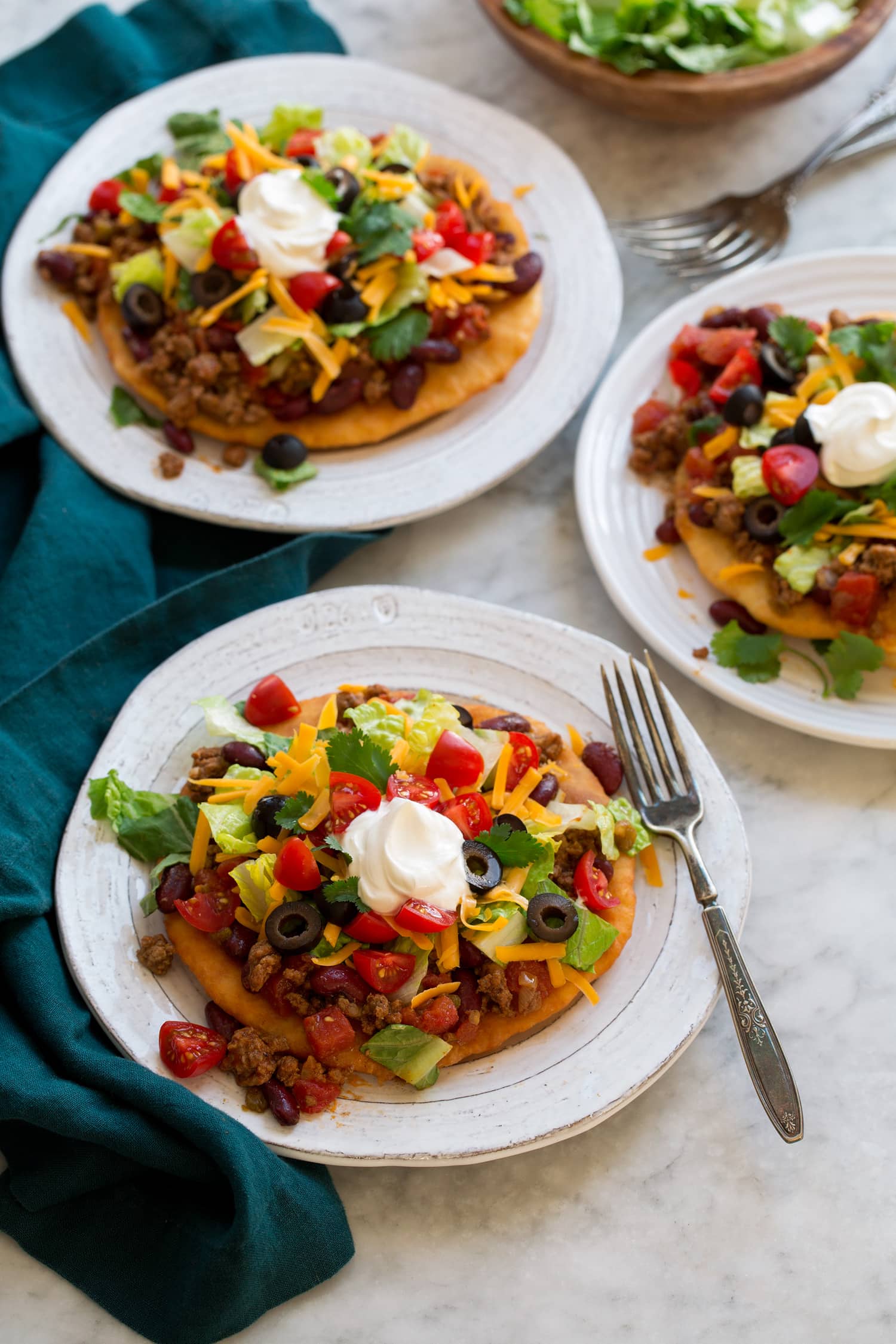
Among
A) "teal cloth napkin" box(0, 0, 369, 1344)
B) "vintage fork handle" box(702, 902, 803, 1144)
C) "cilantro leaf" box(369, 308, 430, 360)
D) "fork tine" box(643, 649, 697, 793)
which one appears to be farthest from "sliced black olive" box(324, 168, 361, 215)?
"vintage fork handle" box(702, 902, 803, 1144)

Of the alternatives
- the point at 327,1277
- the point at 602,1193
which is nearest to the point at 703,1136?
the point at 602,1193

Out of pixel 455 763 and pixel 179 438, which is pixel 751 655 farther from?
pixel 179 438

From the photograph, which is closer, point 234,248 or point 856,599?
point 856,599

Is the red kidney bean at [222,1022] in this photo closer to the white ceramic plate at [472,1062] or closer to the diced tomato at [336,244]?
the white ceramic plate at [472,1062]

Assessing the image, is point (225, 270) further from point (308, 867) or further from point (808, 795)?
point (808, 795)

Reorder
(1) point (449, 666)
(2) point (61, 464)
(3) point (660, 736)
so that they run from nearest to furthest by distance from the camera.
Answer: (3) point (660, 736), (1) point (449, 666), (2) point (61, 464)

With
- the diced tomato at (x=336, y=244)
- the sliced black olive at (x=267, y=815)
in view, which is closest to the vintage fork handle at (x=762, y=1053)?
the sliced black olive at (x=267, y=815)

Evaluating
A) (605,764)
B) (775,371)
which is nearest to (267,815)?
(605,764)
